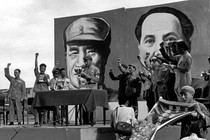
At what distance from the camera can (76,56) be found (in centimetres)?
1521

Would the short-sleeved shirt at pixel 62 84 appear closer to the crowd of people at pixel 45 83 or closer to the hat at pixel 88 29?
the crowd of people at pixel 45 83

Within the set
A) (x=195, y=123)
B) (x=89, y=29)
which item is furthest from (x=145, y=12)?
(x=195, y=123)

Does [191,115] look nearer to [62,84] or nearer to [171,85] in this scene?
[171,85]

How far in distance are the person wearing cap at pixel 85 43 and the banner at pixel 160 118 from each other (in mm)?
7503

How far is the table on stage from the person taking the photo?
28.8 ft

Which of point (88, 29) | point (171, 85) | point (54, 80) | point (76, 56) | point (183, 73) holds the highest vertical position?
point (88, 29)

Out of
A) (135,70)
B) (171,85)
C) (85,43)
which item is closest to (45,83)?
(135,70)

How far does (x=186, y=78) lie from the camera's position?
865cm

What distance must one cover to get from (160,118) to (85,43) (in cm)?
869

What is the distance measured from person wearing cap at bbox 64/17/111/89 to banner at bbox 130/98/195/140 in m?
7.50

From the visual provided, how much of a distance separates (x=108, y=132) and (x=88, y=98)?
0.82 meters

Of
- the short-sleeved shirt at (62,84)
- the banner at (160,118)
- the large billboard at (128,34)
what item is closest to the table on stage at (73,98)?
the short-sleeved shirt at (62,84)

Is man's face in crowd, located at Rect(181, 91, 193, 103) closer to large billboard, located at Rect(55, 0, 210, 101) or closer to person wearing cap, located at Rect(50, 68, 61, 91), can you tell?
person wearing cap, located at Rect(50, 68, 61, 91)

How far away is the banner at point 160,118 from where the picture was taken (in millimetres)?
6645
